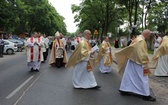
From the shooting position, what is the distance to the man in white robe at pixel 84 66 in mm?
9305

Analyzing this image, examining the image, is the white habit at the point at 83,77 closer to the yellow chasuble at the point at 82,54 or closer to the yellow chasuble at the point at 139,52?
the yellow chasuble at the point at 82,54

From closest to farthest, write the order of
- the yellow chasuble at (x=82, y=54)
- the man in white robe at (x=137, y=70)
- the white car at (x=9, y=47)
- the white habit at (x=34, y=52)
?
the man in white robe at (x=137, y=70)
the yellow chasuble at (x=82, y=54)
the white habit at (x=34, y=52)
the white car at (x=9, y=47)

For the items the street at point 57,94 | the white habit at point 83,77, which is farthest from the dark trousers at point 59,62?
the white habit at point 83,77

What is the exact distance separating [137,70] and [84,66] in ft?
6.41

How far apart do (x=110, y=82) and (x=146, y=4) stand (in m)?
23.8

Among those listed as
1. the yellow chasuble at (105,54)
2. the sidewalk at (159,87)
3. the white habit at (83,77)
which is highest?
the yellow chasuble at (105,54)

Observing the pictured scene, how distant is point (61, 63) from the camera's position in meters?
16.7

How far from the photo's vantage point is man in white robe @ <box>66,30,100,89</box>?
366 inches

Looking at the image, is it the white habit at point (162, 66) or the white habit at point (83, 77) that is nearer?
the white habit at point (83, 77)

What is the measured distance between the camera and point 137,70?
8125 millimetres

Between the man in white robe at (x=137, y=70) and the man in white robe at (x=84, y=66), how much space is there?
128cm

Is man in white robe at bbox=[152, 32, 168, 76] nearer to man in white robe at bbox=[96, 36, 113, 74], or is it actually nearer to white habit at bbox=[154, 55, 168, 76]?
white habit at bbox=[154, 55, 168, 76]

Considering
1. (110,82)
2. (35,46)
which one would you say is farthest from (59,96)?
(35,46)

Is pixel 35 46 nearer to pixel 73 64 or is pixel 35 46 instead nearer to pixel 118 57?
pixel 73 64
